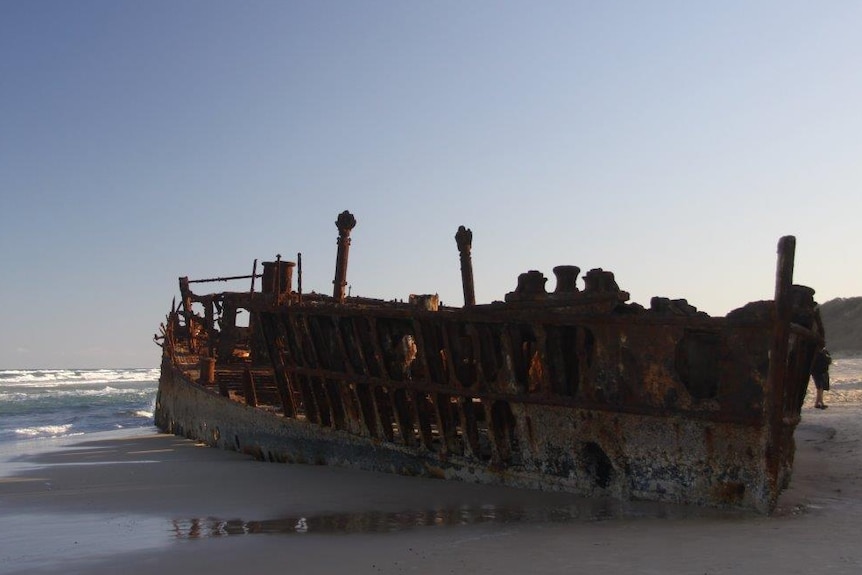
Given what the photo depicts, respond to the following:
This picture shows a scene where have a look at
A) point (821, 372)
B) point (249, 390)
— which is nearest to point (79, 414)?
point (249, 390)

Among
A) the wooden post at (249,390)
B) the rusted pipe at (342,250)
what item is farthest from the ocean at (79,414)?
the rusted pipe at (342,250)

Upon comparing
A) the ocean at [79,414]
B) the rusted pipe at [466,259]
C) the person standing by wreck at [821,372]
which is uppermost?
the rusted pipe at [466,259]

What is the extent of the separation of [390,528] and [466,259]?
292 inches

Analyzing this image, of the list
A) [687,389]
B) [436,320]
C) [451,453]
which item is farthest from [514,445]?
[687,389]

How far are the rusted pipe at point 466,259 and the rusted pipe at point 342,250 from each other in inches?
69.5

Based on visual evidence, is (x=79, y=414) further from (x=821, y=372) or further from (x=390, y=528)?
(x=390, y=528)

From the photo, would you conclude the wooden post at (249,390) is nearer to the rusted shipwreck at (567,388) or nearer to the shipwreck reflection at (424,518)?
the rusted shipwreck at (567,388)

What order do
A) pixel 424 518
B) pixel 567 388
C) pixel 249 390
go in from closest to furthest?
pixel 424 518, pixel 567 388, pixel 249 390

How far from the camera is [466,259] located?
13117mm

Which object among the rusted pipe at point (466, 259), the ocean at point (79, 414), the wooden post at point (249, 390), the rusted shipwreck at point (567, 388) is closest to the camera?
the rusted shipwreck at point (567, 388)

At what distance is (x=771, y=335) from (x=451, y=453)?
11.2ft

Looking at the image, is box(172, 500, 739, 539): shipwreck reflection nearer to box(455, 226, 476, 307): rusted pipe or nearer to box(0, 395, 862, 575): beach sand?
box(0, 395, 862, 575): beach sand

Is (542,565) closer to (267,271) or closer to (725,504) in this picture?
(725,504)

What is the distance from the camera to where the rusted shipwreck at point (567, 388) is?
6297mm
